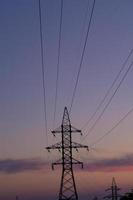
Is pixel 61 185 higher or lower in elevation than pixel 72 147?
lower

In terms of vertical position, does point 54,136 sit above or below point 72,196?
above

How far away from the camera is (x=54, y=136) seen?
71000 millimetres

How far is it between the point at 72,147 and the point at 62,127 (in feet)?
12.3

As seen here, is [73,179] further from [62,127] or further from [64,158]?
[62,127]

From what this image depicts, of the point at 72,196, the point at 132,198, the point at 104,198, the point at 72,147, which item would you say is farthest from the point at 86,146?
the point at 104,198

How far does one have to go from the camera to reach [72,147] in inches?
2721

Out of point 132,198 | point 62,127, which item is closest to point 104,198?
point 132,198

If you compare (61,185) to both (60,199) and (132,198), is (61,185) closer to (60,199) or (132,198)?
(60,199)

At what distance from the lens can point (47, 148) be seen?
7119 centimetres

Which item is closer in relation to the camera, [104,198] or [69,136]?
[69,136]

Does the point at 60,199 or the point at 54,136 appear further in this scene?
the point at 54,136

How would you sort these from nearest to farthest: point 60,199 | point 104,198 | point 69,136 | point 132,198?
point 60,199
point 69,136
point 132,198
point 104,198

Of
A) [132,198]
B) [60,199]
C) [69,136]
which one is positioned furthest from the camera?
[132,198]

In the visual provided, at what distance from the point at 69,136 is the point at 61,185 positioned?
6593 mm
